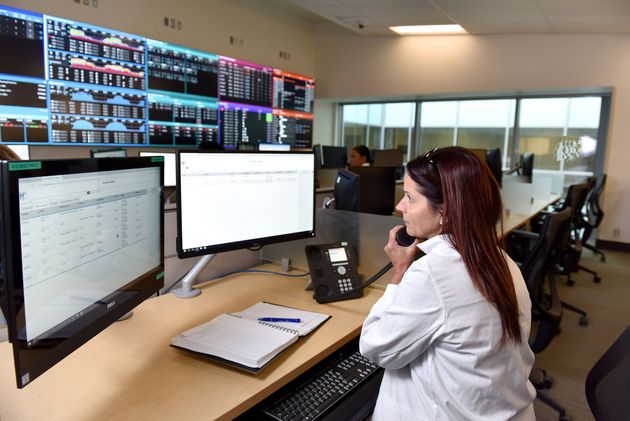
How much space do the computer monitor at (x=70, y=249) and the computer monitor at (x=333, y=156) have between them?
4.75 meters

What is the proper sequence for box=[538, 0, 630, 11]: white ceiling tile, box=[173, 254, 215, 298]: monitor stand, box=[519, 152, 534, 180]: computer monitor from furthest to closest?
box=[519, 152, 534, 180]: computer monitor < box=[538, 0, 630, 11]: white ceiling tile < box=[173, 254, 215, 298]: monitor stand

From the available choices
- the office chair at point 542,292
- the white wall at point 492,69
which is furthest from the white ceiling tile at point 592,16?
the office chair at point 542,292

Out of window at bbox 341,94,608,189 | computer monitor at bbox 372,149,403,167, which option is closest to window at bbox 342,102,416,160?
window at bbox 341,94,608,189

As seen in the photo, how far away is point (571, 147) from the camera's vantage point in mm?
4383

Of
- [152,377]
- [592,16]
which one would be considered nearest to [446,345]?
[152,377]

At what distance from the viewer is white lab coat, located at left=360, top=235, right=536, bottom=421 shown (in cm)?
92

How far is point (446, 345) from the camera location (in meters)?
0.94

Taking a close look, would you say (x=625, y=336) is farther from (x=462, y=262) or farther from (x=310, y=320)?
(x=310, y=320)

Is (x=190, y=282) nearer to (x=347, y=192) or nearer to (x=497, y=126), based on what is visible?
(x=347, y=192)

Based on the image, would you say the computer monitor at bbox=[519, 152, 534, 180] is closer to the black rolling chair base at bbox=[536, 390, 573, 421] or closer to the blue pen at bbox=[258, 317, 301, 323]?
the black rolling chair base at bbox=[536, 390, 573, 421]

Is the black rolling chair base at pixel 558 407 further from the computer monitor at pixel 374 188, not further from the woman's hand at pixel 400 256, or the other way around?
the woman's hand at pixel 400 256

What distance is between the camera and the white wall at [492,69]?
5.55 m

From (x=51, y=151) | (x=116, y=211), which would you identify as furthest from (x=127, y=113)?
(x=116, y=211)

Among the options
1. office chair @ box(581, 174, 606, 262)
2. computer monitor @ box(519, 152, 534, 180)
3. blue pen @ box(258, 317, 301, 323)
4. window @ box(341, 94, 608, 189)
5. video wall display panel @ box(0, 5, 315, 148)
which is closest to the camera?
blue pen @ box(258, 317, 301, 323)
